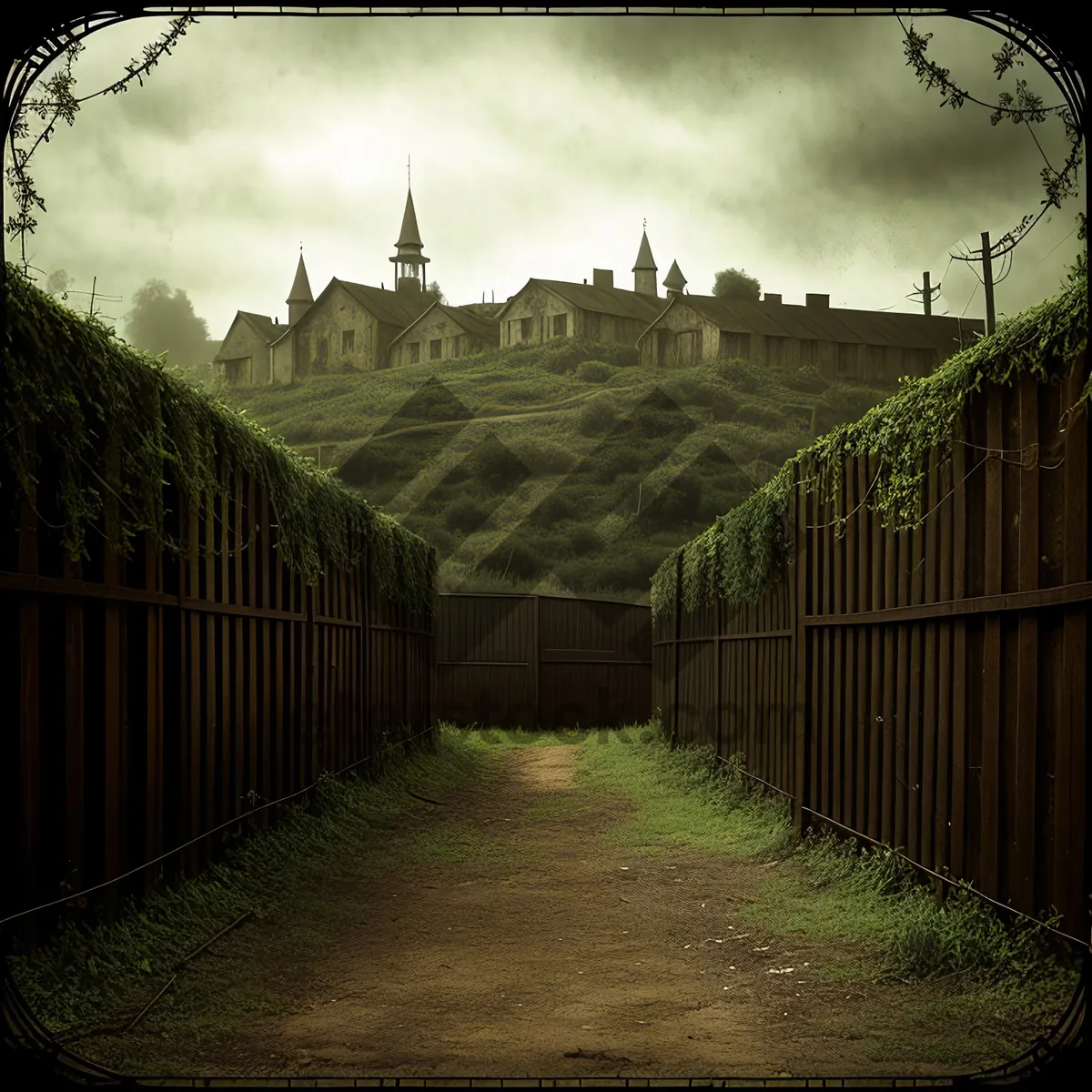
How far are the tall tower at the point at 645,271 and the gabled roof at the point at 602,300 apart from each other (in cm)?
2476

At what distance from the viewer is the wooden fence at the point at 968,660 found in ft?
13.8

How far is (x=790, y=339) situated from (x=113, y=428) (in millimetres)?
55033

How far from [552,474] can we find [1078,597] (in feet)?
148

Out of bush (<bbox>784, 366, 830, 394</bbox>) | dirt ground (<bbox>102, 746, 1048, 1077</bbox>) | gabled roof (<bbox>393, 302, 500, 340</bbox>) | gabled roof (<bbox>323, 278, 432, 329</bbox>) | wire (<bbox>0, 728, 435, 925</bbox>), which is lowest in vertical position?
dirt ground (<bbox>102, 746, 1048, 1077</bbox>)

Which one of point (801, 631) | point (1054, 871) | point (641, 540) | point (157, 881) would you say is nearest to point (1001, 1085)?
point (1054, 871)

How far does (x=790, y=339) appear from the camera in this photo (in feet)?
186

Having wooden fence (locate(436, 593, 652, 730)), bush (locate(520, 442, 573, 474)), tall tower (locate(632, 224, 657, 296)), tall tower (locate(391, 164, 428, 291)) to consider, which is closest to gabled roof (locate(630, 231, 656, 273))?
tall tower (locate(632, 224, 657, 296))

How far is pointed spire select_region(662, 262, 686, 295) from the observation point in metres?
93.1

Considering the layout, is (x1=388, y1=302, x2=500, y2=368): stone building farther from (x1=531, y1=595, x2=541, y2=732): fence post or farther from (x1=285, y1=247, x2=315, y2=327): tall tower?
(x1=531, y1=595, x2=541, y2=732): fence post

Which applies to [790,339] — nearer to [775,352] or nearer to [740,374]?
[775,352]

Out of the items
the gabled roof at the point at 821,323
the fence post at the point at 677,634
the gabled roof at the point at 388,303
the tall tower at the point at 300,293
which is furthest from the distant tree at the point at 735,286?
the fence post at the point at 677,634

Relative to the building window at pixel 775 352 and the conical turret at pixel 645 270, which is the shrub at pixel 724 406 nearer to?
the building window at pixel 775 352

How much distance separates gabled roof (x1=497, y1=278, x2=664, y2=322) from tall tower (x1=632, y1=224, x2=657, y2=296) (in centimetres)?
2476

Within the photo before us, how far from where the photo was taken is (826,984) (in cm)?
491
